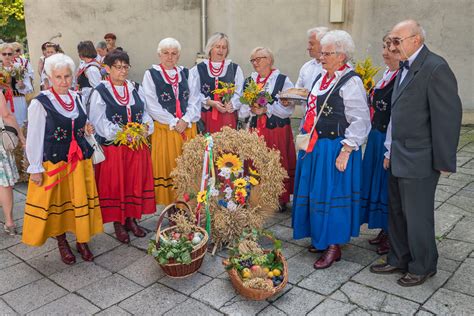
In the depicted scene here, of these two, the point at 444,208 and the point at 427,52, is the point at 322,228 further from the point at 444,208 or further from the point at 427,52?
the point at 444,208

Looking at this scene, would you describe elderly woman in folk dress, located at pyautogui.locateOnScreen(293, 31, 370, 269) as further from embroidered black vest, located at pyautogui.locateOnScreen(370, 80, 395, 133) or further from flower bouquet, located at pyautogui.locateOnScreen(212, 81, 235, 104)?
flower bouquet, located at pyautogui.locateOnScreen(212, 81, 235, 104)

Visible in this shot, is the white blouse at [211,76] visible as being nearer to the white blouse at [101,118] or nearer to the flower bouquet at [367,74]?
the white blouse at [101,118]

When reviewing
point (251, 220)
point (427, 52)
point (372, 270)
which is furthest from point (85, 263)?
point (427, 52)

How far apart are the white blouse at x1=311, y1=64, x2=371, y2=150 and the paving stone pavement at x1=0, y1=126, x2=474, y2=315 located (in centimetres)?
124

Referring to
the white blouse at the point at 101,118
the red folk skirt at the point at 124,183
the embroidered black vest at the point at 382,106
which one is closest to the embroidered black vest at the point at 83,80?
the white blouse at the point at 101,118

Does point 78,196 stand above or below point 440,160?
below

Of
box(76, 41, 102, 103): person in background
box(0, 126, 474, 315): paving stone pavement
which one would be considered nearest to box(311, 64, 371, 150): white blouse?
box(0, 126, 474, 315): paving stone pavement

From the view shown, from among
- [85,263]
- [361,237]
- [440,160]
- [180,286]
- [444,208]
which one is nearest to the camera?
[440,160]

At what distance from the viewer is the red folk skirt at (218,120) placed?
17.5ft

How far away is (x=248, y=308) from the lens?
343cm

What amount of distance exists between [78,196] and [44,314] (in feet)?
3.49

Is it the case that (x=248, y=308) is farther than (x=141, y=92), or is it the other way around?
(x=141, y=92)

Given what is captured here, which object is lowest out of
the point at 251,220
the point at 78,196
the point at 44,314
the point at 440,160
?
the point at 44,314

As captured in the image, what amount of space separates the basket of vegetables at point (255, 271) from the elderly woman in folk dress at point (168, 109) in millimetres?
A: 1588
